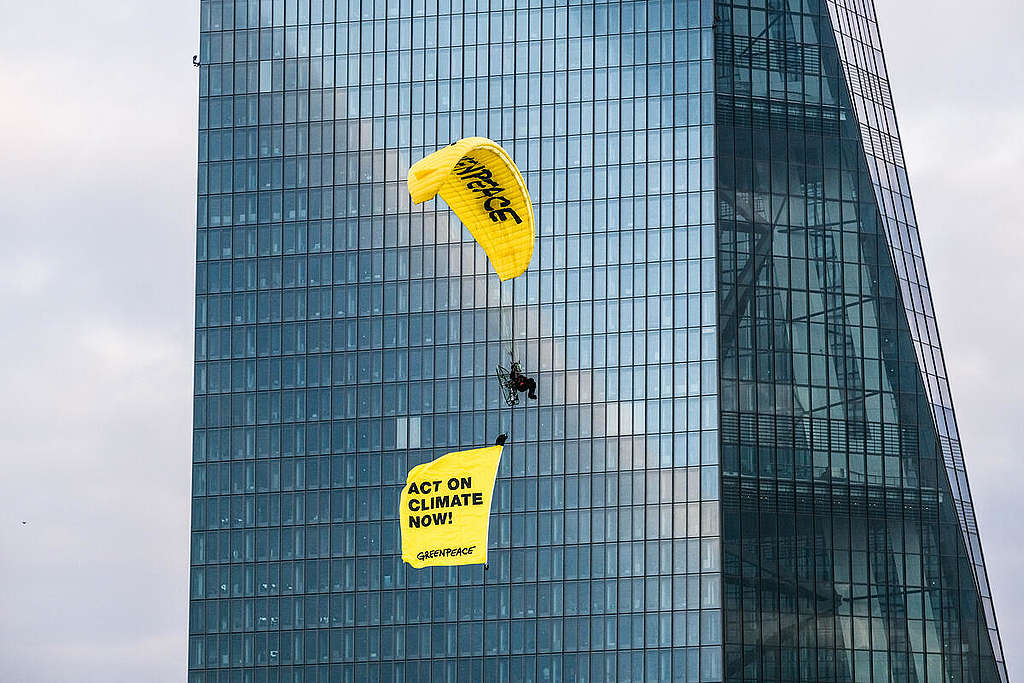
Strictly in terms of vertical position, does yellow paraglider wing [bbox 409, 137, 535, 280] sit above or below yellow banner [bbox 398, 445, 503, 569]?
above

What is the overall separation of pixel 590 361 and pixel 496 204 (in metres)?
54.3

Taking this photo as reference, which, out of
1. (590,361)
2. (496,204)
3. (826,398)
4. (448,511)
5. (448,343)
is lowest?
(448,511)

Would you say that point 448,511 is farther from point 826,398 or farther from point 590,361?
point 826,398

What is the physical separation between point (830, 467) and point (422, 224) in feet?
103

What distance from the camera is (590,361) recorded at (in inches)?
5960

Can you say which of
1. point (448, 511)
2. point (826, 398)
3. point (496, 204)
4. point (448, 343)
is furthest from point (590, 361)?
point (448, 511)

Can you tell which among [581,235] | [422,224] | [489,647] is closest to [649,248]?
[581,235]

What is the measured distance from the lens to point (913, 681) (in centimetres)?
14650

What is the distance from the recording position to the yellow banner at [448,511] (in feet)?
315

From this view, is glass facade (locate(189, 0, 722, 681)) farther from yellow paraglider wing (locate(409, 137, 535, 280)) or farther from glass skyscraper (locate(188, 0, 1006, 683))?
yellow paraglider wing (locate(409, 137, 535, 280))

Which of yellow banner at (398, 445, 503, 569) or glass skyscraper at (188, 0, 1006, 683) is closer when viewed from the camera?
yellow banner at (398, 445, 503, 569)

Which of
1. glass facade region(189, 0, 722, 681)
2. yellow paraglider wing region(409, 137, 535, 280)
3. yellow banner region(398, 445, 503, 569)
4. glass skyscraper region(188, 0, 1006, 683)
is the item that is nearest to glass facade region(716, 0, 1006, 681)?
glass skyscraper region(188, 0, 1006, 683)

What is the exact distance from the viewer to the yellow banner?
95938 mm

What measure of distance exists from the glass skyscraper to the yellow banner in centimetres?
4785
